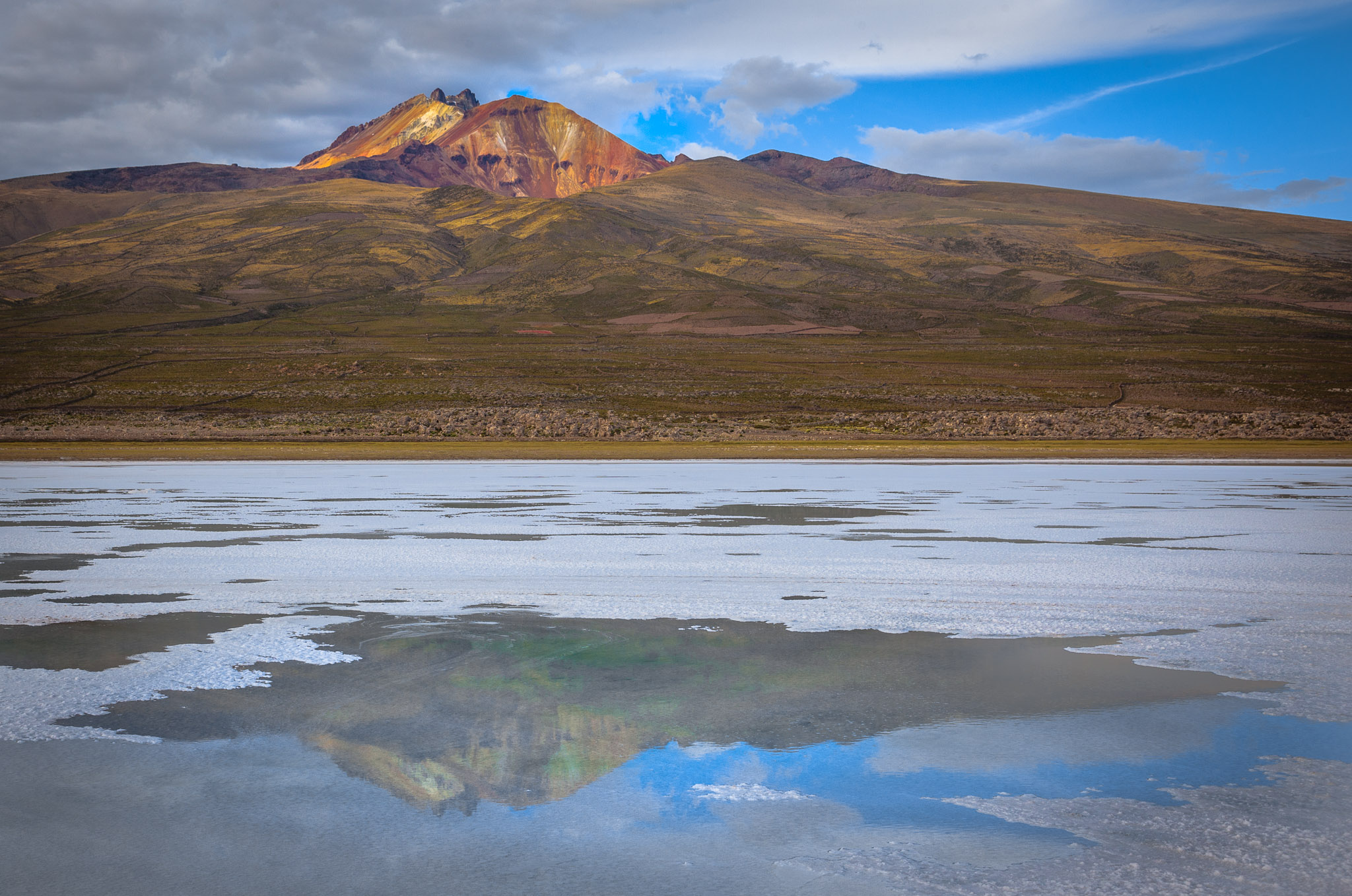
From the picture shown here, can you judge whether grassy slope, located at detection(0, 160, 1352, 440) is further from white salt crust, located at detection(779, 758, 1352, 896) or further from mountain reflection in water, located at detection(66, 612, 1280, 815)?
white salt crust, located at detection(779, 758, 1352, 896)

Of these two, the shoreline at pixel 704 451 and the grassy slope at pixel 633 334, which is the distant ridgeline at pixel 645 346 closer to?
the grassy slope at pixel 633 334

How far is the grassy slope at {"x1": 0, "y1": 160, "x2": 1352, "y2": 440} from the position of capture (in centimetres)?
8319

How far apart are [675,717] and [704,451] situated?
35922 millimetres


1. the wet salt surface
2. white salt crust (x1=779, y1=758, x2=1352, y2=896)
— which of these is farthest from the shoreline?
white salt crust (x1=779, y1=758, x2=1352, y2=896)

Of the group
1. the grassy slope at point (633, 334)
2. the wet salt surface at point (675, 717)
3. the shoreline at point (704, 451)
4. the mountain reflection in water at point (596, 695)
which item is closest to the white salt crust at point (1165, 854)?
the wet salt surface at point (675, 717)

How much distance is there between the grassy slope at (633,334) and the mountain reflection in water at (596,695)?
62.0 metres

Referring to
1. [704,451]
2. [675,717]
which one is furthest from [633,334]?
[675,717]

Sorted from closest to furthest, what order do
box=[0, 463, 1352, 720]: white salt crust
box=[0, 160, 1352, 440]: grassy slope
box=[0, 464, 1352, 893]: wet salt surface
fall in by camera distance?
box=[0, 464, 1352, 893]: wet salt surface, box=[0, 463, 1352, 720]: white salt crust, box=[0, 160, 1352, 440]: grassy slope

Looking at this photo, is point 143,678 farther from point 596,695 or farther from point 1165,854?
point 1165,854

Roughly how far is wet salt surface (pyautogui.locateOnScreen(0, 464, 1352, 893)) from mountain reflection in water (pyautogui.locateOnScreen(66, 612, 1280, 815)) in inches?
1.3

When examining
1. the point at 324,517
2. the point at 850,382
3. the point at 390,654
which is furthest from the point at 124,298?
the point at 390,654

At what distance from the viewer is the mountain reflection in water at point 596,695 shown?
5758 millimetres

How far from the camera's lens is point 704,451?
42344mm

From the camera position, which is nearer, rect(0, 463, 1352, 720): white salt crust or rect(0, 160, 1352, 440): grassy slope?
rect(0, 463, 1352, 720): white salt crust
